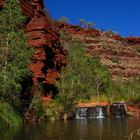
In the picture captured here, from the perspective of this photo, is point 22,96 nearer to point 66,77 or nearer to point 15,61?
point 66,77

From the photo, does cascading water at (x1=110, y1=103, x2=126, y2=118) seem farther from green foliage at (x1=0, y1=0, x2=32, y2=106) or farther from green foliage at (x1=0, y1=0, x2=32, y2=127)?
green foliage at (x1=0, y1=0, x2=32, y2=106)

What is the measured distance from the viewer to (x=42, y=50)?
229ft

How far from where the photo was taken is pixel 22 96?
59.5 metres

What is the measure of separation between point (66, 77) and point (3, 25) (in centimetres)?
2193

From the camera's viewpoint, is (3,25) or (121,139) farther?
(3,25)

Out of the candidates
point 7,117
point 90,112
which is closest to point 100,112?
point 90,112

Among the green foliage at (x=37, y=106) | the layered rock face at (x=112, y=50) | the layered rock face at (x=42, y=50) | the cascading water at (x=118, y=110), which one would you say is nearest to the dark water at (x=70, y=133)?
the green foliage at (x=37, y=106)

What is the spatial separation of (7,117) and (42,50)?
31.2m

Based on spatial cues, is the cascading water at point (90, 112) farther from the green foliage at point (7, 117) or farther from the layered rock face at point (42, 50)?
the green foliage at point (7, 117)

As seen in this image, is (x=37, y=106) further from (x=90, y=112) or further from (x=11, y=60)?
(x=90, y=112)

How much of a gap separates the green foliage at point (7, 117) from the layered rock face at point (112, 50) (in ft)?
337

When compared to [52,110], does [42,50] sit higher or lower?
higher

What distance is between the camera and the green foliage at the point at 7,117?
38906 millimetres

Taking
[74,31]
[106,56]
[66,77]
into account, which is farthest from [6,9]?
[74,31]
